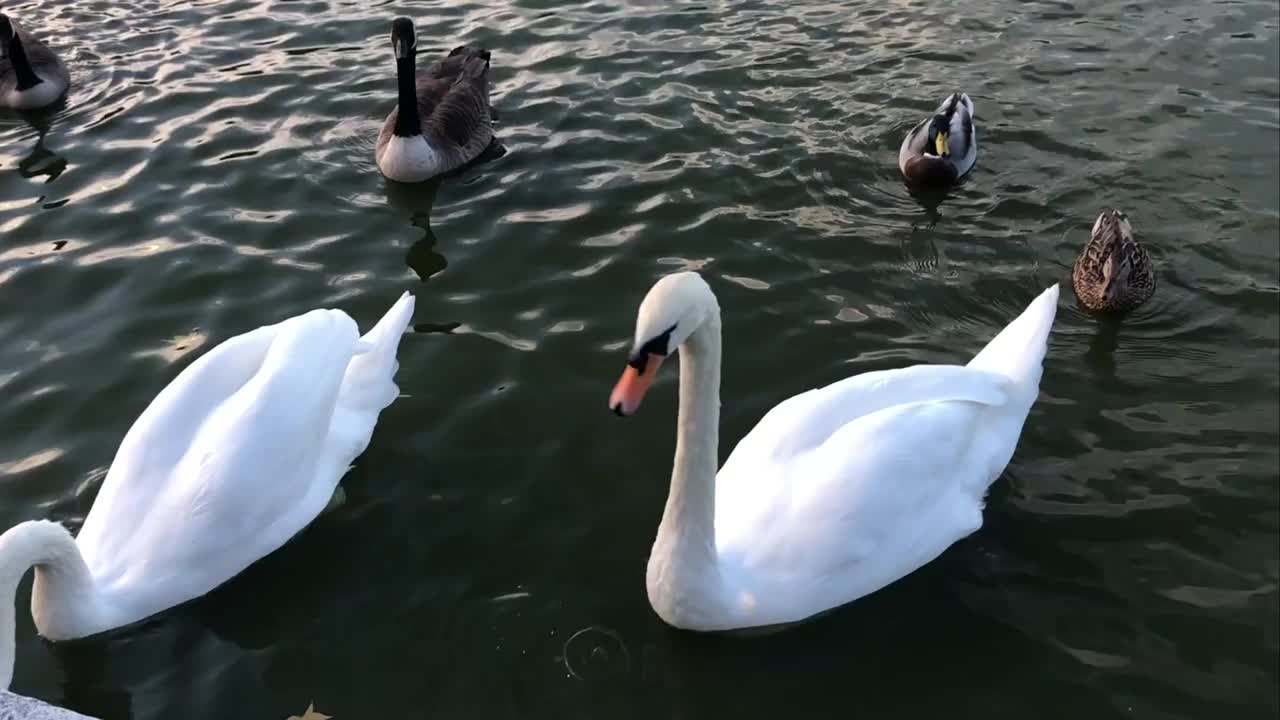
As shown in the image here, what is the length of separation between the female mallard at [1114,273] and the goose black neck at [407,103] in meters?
5.11

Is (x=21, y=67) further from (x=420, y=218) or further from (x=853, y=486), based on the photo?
(x=853, y=486)

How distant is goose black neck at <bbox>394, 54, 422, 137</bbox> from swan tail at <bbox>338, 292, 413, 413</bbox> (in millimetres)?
3244

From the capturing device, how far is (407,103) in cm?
894

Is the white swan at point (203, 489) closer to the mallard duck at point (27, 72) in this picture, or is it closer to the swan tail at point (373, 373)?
the swan tail at point (373, 373)

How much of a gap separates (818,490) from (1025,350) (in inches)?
64.7

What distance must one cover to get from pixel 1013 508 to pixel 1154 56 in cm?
639

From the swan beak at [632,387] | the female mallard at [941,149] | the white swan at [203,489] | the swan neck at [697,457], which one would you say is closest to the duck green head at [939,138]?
the female mallard at [941,149]

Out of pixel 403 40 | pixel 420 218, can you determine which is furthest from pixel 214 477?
pixel 403 40

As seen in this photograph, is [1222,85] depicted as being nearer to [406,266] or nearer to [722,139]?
[722,139]

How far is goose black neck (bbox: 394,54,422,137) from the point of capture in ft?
29.1

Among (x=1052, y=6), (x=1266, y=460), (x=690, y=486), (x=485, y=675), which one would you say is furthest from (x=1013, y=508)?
(x=1052, y=6)

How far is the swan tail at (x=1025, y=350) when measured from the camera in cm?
556

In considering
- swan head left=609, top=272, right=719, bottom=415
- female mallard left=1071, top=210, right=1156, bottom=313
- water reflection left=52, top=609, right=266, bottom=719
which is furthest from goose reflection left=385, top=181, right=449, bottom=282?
female mallard left=1071, top=210, right=1156, bottom=313

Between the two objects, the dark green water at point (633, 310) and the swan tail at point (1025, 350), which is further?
the swan tail at point (1025, 350)
